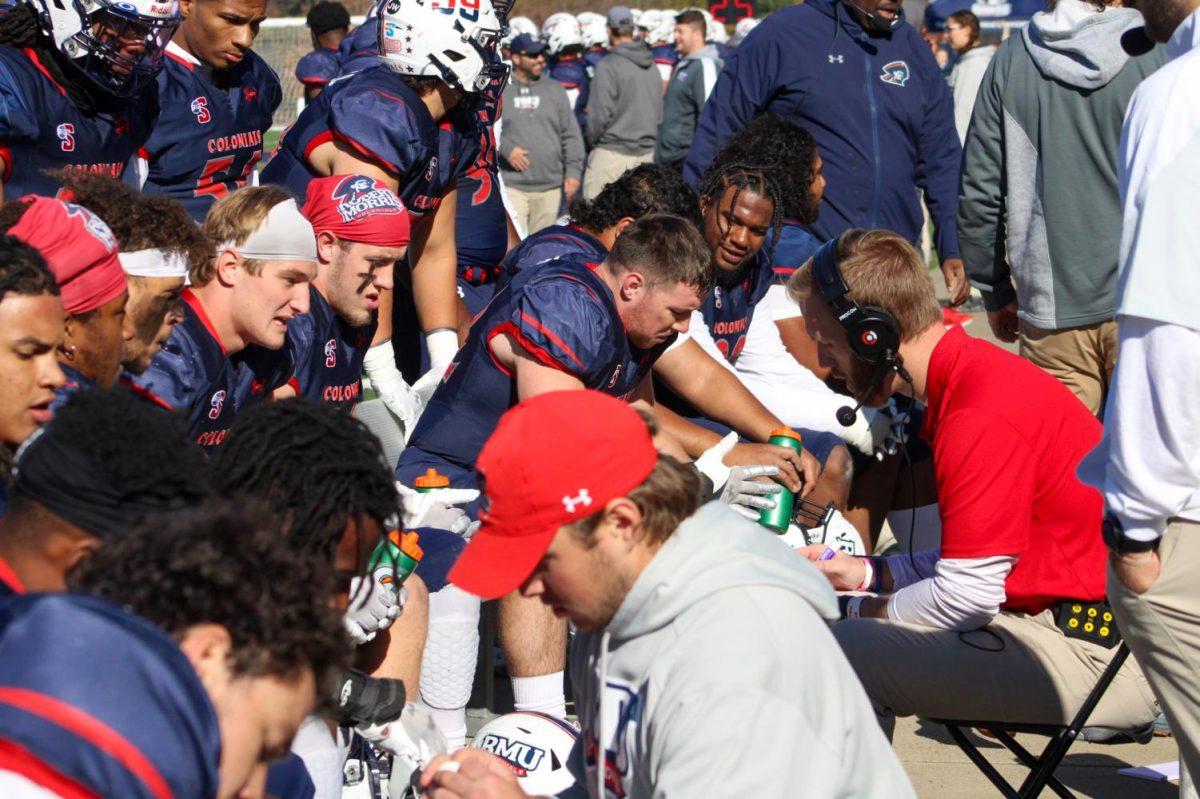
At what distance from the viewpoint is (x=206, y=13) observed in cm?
507

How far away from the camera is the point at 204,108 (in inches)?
210

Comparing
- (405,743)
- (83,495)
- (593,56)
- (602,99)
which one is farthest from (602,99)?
(83,495)

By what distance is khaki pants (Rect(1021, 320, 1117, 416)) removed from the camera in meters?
5.33

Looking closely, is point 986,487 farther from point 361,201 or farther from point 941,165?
point 941,165

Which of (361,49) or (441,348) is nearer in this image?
(441,348)

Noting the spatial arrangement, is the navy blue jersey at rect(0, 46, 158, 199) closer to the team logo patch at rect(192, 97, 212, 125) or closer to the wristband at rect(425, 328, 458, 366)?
the team logo patch at rect(192, 97, 212, 125)

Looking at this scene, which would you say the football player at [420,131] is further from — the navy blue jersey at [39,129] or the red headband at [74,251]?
the red headband at [74,251]

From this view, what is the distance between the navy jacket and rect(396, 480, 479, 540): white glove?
8.77 ft

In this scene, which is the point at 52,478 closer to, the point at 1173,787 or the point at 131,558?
the point at 131,558

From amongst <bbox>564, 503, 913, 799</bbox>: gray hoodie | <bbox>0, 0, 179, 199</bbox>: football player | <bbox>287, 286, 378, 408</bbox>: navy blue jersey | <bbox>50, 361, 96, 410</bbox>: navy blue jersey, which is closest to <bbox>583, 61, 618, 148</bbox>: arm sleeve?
<bbox>287, 286, 378, 408</bbox>: navy blue jersey

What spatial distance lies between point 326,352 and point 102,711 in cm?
315

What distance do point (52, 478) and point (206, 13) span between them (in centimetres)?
367

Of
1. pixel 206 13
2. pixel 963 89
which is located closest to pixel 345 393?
pixel 206 13

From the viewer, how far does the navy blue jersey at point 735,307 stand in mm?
5488
